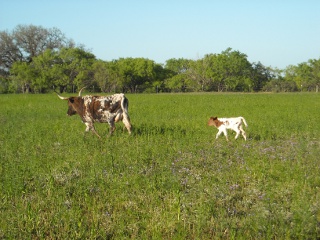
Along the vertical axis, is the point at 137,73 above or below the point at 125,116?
above

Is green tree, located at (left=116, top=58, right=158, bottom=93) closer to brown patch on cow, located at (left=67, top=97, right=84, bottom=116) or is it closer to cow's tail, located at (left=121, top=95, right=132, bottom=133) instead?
brown patch on cow, located at (left=67, top=97, right=84, bottom=116)

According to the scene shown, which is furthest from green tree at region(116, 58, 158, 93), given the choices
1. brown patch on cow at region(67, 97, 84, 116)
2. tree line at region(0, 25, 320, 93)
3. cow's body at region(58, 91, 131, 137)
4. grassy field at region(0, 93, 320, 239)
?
grassy field at region(0, 93, 320, 239)

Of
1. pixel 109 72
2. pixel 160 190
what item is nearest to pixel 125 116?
pixel 160 190

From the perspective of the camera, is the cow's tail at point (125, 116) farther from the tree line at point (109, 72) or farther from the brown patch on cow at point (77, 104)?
the tree line at point (109, 72)

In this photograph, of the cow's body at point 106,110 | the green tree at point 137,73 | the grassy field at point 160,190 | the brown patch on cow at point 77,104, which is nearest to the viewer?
the grassy field at point 160,190

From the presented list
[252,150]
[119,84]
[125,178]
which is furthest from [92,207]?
[119,84]

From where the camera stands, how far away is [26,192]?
651cm

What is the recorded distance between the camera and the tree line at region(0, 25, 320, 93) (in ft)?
218

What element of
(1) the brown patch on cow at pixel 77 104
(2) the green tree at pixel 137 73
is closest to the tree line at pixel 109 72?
(2) the green tree at pixel 137 73

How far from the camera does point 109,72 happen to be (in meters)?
72.8

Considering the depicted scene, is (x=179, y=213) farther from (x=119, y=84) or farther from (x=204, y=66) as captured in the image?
(x=204, y=66)

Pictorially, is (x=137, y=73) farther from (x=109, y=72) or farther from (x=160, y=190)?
(x=160, y=190)


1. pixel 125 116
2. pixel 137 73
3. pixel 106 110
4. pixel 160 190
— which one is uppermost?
pixel 137 73

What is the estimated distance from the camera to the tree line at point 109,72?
66438mm
